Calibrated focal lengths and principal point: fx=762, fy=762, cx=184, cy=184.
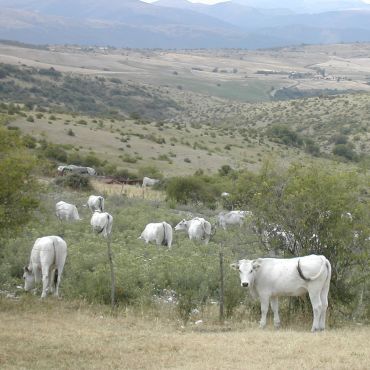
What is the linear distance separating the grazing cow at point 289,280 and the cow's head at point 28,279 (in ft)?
17.4

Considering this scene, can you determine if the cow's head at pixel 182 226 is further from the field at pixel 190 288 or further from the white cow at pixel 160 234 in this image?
the white cow at pixel 160 234

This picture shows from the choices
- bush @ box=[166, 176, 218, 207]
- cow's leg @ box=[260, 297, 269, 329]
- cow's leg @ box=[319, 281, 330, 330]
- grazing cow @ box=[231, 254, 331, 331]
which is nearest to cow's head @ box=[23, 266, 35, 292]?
grazing cow @ box=[231, 254, 331, 331]

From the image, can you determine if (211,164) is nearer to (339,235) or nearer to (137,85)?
(339,235)

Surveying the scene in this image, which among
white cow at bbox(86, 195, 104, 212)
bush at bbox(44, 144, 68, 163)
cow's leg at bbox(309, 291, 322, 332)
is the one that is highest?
cow's leg at bbox(309, 291, 322, 332)

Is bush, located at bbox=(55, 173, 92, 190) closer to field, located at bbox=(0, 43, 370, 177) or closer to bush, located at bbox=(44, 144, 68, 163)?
bush, located at bbox=(44, 144, 68, 163)

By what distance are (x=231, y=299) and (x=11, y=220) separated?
5.16m

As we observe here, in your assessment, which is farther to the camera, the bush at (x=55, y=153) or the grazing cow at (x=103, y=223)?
the bush at (x=55, y=153)

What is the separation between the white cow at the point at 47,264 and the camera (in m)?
17.9

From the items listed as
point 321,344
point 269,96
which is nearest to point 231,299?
point 321,344

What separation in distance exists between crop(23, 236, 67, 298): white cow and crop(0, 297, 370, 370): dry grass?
190cm

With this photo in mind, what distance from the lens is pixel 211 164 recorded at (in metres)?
61.0

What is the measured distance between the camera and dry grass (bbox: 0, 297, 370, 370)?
12.0 m

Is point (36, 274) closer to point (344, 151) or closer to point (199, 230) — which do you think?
point (199, 230)

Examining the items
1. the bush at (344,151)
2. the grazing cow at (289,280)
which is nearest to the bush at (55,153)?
the bush at (344,151)
